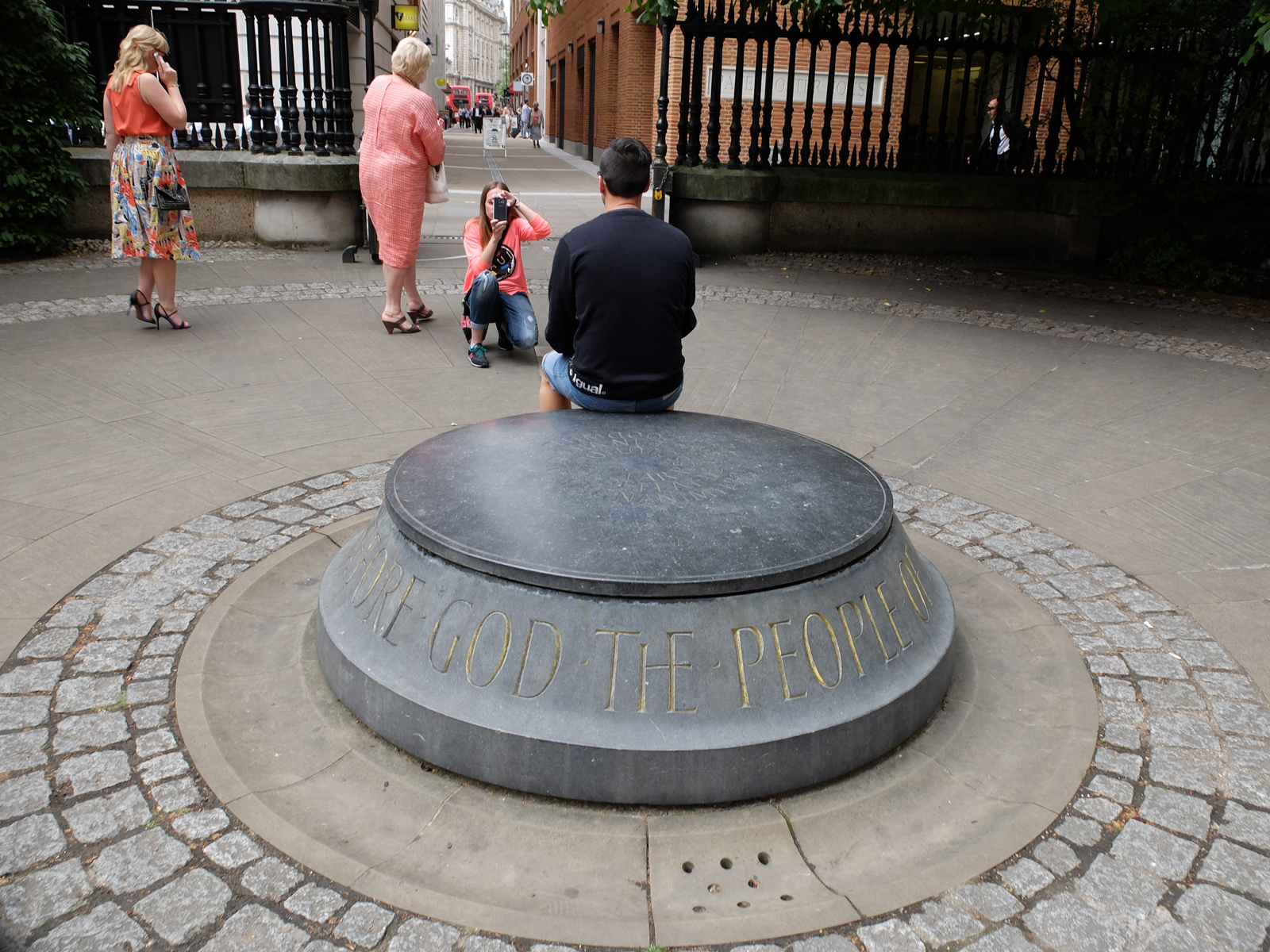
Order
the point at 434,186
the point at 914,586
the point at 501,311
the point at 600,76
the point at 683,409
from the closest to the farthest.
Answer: the point at 914,586 → the point at 683,409 → the point at 501,311 → the point at 434,186 → the point at 600,76

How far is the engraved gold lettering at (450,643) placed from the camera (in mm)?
2770

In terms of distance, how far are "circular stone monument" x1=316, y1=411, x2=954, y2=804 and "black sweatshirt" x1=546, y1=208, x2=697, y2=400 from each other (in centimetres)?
83

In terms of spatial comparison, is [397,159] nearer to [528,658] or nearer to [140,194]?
[140,194]

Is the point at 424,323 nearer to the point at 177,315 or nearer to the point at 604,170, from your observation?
the point at 177,315

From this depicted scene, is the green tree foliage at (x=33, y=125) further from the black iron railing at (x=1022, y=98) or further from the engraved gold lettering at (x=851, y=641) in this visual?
the engraved gold lettering at (x=851, y=641)

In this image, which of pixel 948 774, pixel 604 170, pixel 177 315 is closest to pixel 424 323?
pixel 177 315

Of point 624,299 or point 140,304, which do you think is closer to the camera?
point 624,299

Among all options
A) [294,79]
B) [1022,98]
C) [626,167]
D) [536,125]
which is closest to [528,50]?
[536,125]

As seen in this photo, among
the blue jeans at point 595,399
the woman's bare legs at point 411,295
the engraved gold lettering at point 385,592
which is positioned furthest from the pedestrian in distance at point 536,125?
the engraved gold lettering at point 385,592

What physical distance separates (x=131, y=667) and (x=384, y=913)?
1448 millimetres

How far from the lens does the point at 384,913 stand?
7.54ft

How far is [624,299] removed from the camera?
12.6ft

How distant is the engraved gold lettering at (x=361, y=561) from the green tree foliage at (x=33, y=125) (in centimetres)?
764

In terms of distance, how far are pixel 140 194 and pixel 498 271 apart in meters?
2.47
